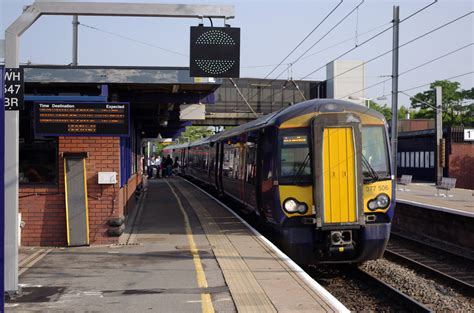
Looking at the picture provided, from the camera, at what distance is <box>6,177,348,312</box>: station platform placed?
582cm

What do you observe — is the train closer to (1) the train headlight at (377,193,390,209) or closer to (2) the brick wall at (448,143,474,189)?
(1) the train headlight at (377,193,390,209)

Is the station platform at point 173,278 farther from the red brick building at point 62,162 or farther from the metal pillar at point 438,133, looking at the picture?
the metal pillar at point 438,133

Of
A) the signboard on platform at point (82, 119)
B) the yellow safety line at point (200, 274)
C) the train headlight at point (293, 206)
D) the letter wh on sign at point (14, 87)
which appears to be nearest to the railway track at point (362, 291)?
the train headlight at point (293, 206)

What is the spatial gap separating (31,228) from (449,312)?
7.00 metres

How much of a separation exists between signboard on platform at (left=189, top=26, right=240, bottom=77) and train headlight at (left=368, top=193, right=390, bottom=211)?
11.6 ft

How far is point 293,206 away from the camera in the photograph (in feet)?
30.8

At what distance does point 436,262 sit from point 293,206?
4.69 m

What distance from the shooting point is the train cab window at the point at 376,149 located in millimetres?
9594

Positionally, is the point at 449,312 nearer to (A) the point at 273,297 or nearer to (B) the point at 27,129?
(A) the point at 273,297

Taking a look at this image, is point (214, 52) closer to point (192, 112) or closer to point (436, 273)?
point (192, 112)

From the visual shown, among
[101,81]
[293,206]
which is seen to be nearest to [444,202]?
[293,206]

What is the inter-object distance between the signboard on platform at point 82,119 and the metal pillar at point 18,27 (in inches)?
94.6

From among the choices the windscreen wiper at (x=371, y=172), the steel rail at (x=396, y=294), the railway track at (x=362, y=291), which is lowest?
the railway track at (x=362, y=291)

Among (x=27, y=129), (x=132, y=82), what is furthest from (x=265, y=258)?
(x=27, y=129)
